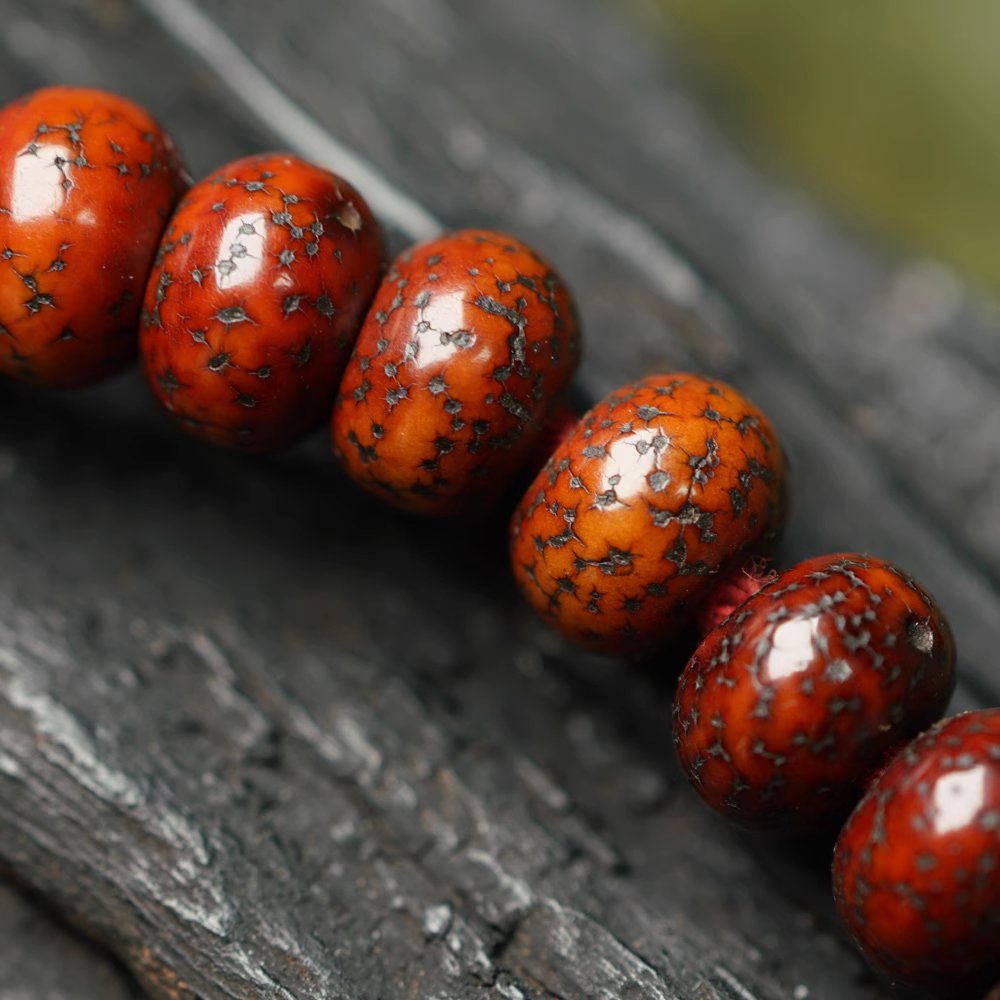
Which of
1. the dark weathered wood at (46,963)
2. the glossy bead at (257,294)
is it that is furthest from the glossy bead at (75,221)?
the dark weathered wood at (46,963)

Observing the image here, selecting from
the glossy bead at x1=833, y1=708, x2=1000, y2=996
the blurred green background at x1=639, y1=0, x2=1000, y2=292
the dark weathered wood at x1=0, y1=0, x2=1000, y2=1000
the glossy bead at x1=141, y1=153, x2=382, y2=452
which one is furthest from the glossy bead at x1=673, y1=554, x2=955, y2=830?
the blurred green background at x1=639, y1=0, x2=1000, y2=292

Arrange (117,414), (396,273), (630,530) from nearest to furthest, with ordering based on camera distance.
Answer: (630,530)
(396,273)
(117,414)

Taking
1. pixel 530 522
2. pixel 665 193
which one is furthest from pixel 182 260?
pixel 665 193

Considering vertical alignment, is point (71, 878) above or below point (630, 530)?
below

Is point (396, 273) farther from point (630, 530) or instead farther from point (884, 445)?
point (884, 445)

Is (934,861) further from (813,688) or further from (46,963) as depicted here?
(46,963)

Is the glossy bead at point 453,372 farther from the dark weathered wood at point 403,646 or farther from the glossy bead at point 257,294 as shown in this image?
the dark weathered wood at point 403,646

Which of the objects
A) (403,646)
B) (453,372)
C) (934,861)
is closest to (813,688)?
(934,861)
